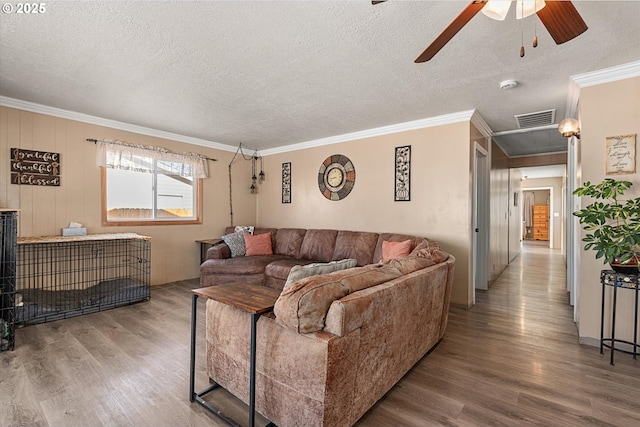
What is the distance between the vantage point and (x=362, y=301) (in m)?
1.58

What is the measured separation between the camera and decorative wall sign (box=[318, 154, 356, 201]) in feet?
16.3

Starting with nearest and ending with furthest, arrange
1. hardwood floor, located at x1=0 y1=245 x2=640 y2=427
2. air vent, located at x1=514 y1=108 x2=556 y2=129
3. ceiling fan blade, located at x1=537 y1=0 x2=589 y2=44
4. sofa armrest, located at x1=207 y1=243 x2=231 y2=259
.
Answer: ceiling fan blade, located at x1=537 y1=0 x2=589 y2=44 → hardwood floor, located at x1=0 y1=245 x2=640 y2=427 → air vent, located at x1=514 y1=108 x2=556 y2=129 → sofa armrest, located at x1=207 y1=243 x2=231 y2=259

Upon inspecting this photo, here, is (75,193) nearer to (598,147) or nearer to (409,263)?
(409,263)

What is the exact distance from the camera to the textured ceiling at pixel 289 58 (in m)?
1.96

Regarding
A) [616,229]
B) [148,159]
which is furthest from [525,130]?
[148,159]

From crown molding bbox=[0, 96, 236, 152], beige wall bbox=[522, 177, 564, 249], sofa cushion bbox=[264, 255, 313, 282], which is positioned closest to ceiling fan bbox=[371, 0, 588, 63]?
sofa cushion bbox=[264, 255, 313, 282]

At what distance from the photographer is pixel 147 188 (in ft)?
15.6

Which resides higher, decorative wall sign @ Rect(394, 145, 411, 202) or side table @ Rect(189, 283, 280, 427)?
decorative wall sign @ Rect(394, 145, 411, 202)

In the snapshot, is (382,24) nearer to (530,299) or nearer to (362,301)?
(362,301)

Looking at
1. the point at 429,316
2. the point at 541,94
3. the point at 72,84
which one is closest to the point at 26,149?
the point at 72,84

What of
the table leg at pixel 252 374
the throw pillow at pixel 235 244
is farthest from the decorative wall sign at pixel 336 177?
the table leg at pixel 252 374

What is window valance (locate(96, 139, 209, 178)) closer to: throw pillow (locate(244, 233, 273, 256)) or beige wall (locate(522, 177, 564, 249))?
throw pillow (locate(244, 233, 273, 256))

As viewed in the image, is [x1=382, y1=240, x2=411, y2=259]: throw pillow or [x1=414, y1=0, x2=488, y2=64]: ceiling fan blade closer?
[x1=414, y1=0, x2=488, y2=64]: ceiling fan blade

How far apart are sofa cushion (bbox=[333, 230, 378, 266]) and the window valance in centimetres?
274
